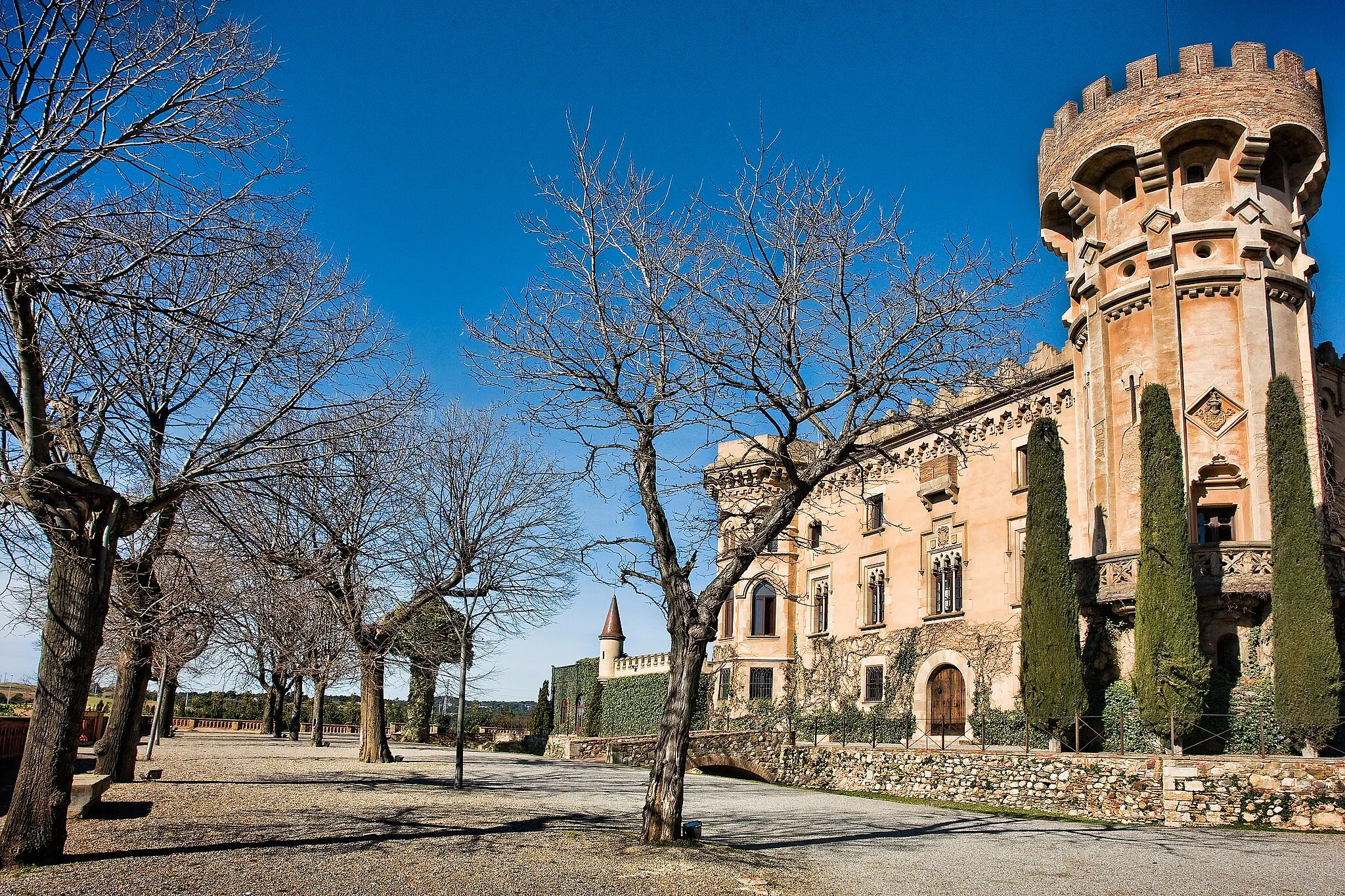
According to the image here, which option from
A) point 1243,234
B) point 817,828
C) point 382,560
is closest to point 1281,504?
point 1243,234

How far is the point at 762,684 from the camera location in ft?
114

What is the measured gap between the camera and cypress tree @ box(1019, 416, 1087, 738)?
21078mm

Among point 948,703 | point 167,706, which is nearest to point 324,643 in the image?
point 167,706

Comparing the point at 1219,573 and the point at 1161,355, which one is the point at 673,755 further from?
the point at 1161,355

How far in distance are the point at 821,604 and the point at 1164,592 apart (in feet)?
54.3

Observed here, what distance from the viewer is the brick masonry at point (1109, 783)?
52.6ft

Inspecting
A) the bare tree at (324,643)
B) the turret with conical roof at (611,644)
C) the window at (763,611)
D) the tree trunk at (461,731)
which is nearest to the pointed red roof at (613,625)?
the turret with conical roof at (611,644)

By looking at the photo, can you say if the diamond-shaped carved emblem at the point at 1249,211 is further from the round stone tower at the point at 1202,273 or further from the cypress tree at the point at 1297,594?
the cypress tree at the point at 1297,594

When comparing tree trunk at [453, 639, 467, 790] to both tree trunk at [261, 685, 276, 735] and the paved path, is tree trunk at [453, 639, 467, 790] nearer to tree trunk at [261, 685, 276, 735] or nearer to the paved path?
the paved path

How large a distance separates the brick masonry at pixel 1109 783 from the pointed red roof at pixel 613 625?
19.6 meters

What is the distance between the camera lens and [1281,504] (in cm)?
1936

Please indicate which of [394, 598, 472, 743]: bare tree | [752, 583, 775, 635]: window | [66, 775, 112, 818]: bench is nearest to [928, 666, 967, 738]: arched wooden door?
[752, 583, 775, 635]: window

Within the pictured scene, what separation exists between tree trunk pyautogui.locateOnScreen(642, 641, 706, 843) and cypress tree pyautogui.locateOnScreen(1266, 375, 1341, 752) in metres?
13.4

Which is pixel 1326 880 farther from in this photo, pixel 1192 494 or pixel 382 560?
pixel 382 560
